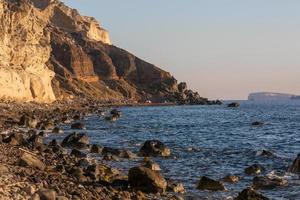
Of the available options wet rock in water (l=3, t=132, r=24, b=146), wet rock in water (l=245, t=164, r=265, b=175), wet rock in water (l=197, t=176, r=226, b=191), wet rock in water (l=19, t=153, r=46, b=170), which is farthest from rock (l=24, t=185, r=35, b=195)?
wet rock in water (l=3, t=132, r=24, b=146)

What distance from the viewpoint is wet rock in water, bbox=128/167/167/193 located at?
60.4ft

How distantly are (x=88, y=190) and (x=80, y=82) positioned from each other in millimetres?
159207

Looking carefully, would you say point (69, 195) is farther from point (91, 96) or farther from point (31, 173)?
point (91, 96)

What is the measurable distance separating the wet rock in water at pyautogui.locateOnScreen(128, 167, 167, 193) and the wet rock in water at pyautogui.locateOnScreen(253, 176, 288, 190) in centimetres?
485

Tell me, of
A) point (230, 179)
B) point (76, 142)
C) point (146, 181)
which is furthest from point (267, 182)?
point (76, 142)

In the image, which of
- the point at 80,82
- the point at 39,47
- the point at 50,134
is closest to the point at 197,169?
the point at 50,134

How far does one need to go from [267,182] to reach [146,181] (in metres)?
6.15

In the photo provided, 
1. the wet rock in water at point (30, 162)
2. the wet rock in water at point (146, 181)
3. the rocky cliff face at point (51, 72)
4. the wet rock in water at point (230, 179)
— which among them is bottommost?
the wet rock in water at point (230, 179)

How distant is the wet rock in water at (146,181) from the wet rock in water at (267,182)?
485 centimetres

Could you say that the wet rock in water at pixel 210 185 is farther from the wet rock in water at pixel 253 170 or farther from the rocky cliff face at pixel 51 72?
the rocky cliff face at pixel 51 72

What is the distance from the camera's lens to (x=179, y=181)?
22.1 meters

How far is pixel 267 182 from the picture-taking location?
70.4ft

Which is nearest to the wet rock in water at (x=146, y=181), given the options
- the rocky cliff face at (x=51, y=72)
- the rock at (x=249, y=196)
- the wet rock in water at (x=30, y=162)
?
the rock at (x=249, y=196)

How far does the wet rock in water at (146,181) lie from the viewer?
18406 mm
